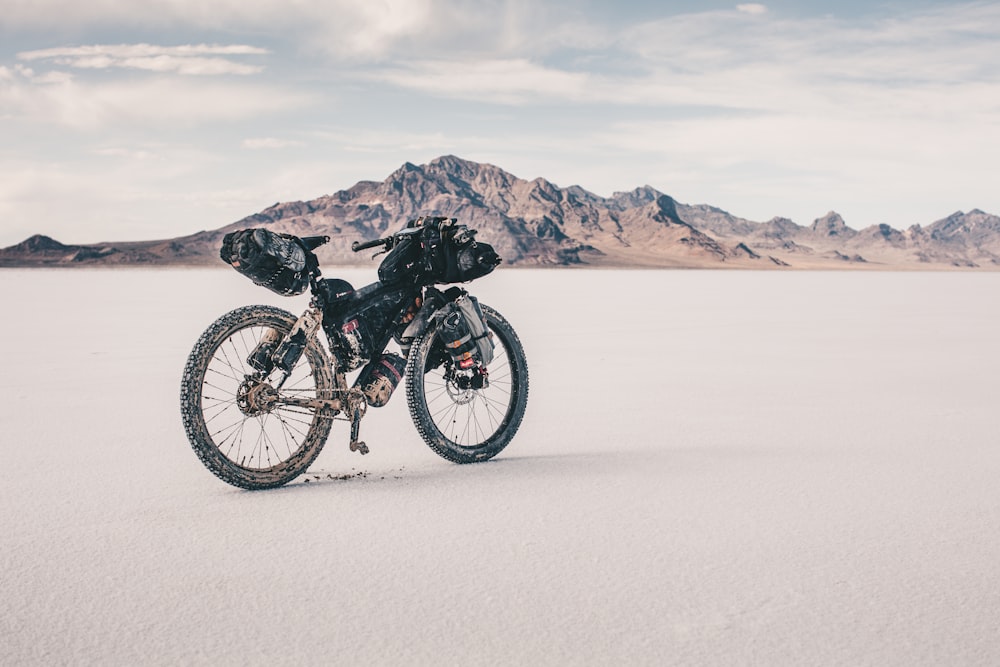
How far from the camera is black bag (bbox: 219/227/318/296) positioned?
4980 mm

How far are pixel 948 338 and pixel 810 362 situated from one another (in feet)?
18.1

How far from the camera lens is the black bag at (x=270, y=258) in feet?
16.3

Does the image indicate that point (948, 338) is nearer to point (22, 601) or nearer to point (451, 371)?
point (451, 371)

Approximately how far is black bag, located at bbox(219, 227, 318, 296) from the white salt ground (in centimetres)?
122

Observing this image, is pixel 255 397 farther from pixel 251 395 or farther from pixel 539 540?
pixel 539 540

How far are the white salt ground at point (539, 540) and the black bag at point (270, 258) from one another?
1219 mm

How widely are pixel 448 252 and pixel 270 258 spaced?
45.9 inches

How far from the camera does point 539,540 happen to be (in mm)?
4160

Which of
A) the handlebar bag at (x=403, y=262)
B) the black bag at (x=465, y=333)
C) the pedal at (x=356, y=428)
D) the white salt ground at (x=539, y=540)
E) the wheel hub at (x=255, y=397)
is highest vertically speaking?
the handlebar bag at (x=403, y=262)

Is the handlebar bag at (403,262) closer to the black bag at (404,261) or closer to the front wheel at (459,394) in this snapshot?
the black bag at (404,261)

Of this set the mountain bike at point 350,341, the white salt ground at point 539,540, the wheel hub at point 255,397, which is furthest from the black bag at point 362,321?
the white salt ground at point 539,540

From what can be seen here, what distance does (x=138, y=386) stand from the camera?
9453 millimetres

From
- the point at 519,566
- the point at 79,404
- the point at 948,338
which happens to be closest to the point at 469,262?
the point at 519,566

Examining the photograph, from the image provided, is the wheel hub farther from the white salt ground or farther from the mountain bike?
the white salt ground
